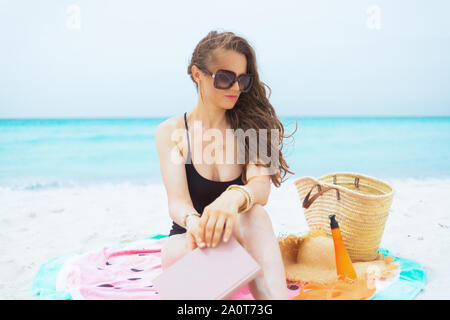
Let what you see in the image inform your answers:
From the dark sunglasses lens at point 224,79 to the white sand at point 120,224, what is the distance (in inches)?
67.2

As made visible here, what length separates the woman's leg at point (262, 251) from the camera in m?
1.74

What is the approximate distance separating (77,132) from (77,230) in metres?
18.2

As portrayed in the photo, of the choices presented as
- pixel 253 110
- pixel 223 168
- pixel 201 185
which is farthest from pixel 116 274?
pixel 253 110

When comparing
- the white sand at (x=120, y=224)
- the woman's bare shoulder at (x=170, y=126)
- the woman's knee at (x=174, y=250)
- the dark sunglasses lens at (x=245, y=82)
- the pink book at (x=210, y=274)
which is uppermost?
the dark sunglasses lens at (x=245, y=82)

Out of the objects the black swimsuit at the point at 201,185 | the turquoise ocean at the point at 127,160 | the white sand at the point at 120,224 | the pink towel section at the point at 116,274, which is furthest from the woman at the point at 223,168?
the white sand at the point at 120,224

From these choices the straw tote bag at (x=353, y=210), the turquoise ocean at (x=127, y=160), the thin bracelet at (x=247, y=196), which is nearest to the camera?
the thin bracelet at (x=247, y=196)

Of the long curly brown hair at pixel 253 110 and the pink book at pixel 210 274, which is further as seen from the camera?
the long curly brown hair at pixel 253 110

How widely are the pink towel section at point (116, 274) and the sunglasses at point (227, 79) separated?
3.87 feet

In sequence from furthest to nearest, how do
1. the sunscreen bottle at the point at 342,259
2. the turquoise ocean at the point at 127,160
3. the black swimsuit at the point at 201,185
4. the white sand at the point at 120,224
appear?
1. the turquoise ocean at the point at 127,160
2. the white sand at the point at 120,224
3. the sunscreen bottle at the point at 342,259
4. the black swimsuit at the point at 201,185

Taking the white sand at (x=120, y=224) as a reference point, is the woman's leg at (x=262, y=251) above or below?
above

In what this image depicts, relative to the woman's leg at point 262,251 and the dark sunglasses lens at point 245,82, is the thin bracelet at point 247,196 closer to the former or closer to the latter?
the woman's leg at point 262,251

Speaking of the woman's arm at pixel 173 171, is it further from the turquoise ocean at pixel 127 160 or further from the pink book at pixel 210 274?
the turquoise ocean at pixel 127 160

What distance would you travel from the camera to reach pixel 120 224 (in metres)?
4.24

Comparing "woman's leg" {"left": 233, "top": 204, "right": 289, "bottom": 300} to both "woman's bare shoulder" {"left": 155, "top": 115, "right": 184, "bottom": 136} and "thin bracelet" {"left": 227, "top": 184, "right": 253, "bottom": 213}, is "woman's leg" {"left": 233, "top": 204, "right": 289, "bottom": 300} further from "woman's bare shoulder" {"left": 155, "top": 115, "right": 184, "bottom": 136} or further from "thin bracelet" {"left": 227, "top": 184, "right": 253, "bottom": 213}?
"woman's bare shoulder" {"left": 155, "top": 115, "right": 184, "bottom": 136}
